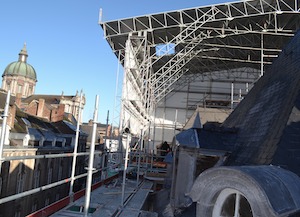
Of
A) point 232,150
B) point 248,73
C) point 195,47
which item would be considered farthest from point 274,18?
point 232,150

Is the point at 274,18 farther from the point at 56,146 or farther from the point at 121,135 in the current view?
the point at 56,146

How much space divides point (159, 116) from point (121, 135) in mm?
14741

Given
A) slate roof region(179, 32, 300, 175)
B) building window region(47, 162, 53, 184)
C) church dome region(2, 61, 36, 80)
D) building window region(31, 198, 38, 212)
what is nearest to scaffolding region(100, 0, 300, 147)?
building window region(47, 162, 53, 184)

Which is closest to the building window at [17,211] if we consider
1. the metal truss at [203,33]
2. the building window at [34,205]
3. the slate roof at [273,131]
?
the building window at [34,205]

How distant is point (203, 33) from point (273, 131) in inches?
866

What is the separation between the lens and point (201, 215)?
10.9 feet

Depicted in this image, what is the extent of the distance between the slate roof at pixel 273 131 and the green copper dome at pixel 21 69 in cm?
8607

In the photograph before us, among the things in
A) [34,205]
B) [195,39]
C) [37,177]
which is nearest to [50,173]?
[37,177]

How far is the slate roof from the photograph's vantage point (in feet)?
13.9

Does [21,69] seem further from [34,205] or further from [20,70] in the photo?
[34,205]

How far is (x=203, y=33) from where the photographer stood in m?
25.5

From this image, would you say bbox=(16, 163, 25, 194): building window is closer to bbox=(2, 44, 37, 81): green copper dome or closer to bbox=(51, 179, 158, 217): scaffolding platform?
bbox=(51, 179, 158, 217): scaffolding platform

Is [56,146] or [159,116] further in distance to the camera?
[159,116]

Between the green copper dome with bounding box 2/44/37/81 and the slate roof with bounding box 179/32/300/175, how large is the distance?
282 ft
